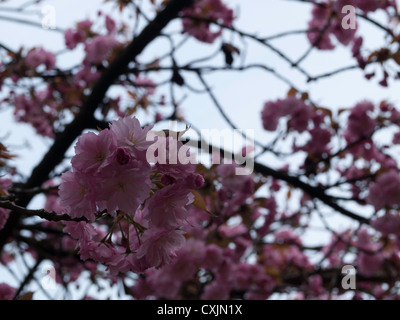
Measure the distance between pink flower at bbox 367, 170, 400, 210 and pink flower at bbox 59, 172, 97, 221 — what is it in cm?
226

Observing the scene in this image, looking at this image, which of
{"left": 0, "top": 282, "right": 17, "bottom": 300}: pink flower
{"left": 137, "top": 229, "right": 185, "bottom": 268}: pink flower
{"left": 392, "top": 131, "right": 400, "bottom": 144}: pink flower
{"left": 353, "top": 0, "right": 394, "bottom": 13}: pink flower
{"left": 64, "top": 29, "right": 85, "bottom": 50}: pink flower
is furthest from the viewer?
{"left": 64, "top": 29, "right": 85, "bottom": 50}: pink flower

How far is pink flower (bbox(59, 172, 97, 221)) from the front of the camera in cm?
79

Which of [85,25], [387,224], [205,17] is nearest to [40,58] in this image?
[85,25]

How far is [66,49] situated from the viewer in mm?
3602

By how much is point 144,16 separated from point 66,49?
137 centimetres

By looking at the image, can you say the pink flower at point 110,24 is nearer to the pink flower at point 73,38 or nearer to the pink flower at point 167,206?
the pink flower at point 73,38

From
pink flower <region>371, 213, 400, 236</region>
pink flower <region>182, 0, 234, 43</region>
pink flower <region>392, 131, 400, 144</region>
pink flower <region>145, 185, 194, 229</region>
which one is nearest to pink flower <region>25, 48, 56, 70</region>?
pink flower <region>182, 0, 234, 43</region>

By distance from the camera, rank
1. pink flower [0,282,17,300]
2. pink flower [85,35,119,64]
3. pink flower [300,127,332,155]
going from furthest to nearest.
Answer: pink flower [85,35,119,64] < pink flower [300,127,332,155] < pink flower [0,282,17,300]

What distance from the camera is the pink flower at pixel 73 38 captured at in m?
3.55

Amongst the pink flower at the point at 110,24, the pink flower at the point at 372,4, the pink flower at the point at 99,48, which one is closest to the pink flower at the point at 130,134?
the pink flower at the point at 99,48

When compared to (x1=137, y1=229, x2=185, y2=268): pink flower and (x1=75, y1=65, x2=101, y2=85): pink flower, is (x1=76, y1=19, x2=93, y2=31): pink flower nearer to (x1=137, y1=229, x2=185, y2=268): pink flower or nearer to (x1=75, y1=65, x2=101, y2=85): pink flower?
(x1=75, y1=65, x2=101, y2=85): pink flower

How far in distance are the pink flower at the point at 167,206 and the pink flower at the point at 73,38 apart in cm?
309

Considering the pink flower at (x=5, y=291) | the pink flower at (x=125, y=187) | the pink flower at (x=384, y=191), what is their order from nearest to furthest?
the pink flower at (x=125, y=187) < the pink flower at (x=5, y=291) < the pink flower at (x=384, y=191)
